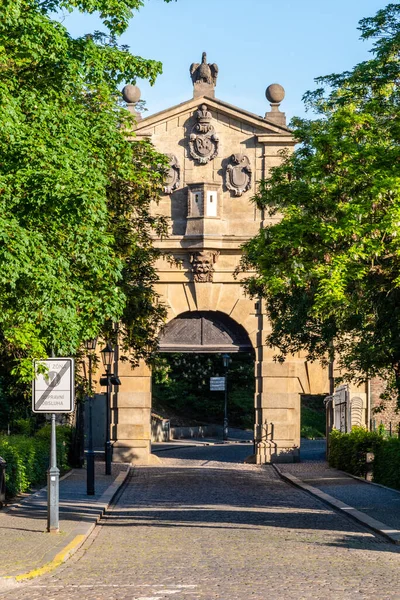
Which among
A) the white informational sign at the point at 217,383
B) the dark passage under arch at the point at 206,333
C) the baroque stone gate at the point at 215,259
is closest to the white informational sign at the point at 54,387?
the baroque stone gate at the point at 215,259

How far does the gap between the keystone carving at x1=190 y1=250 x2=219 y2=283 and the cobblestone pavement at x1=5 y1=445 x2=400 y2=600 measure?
52.4ft

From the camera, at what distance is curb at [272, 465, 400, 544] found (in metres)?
16.3

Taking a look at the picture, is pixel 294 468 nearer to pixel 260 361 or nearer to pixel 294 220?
pixel 260 361

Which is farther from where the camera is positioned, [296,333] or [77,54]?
[296,333]

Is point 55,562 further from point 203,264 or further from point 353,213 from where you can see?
point 203,264

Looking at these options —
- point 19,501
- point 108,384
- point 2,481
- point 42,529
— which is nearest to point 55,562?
point 42,529

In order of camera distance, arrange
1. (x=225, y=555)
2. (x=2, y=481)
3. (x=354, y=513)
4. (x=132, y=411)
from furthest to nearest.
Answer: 1. (x=132, y=411)
2. (x=2, y=481)
3. (x=354, y=513)
4. (x=225, y=555)

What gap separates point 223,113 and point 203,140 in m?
1.20

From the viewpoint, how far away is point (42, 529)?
17000 millimetres

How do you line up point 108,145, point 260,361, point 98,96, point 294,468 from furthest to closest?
point 260,361
point 294,468
point 98,96
point 108,145

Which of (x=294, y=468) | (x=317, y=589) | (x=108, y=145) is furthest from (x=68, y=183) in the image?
(x=294, y=468)

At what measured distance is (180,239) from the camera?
4044 cm

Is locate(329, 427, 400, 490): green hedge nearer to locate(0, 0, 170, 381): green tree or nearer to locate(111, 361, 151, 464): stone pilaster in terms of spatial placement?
locate(111, 361, 151, 464): stone pilaster

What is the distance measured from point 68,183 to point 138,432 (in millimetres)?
26587
